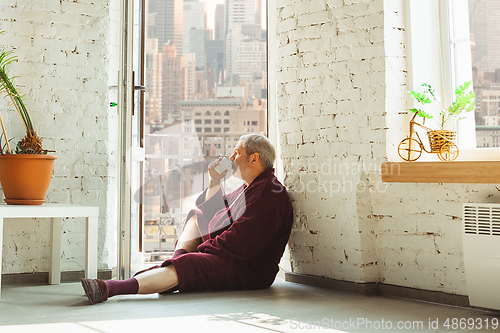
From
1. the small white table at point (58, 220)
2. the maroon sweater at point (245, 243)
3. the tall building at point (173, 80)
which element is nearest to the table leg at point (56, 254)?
the small white table at point (58, 220)

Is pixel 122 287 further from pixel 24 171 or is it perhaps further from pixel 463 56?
pixel 463 56

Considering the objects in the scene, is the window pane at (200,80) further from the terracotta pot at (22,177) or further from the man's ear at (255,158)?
the terracotta pot at (22,177)

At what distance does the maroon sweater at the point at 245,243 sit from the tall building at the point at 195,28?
1.02 metres

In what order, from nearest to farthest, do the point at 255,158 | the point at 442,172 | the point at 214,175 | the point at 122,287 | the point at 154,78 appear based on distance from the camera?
the point at 442,172 < the point at 122,287 < the point at 255,158 < the point at 214,175 < the point at 154,78

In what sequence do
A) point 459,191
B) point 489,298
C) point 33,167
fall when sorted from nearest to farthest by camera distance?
point 489,298, point 459,191, point 33,167

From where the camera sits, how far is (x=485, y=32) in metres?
2.40

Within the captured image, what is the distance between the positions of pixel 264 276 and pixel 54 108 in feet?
5.23

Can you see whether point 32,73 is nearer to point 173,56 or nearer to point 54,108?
point 54,108

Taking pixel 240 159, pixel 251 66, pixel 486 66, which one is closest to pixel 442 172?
pixel 486 66

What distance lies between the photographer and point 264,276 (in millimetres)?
2596

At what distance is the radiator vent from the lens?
76.6 inches

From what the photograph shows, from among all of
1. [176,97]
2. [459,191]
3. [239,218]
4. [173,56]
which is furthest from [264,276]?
[173,56]

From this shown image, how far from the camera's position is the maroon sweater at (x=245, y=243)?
8.05 ft

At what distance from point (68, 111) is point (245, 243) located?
1.37 meters
